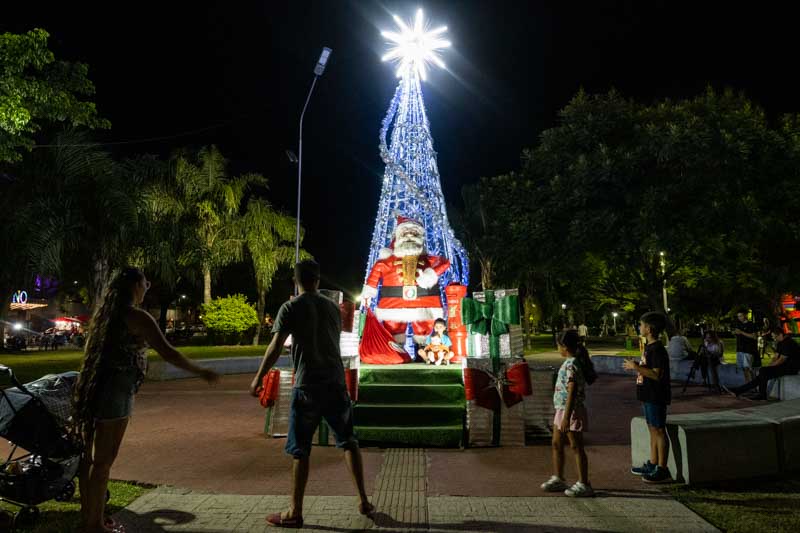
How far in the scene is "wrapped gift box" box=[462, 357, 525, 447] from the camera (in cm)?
→ 677

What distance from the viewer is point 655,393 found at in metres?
5.12

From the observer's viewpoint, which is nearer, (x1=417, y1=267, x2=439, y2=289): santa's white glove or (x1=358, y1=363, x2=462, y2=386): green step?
(x1=358, y1=363, x2=462, y2=386): green step

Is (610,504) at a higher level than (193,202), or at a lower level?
lower

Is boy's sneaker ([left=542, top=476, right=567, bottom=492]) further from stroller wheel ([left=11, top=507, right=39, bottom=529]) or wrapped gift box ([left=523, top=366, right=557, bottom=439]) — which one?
stroller wheel ([left=11, top=507, right=39, bottom=529])

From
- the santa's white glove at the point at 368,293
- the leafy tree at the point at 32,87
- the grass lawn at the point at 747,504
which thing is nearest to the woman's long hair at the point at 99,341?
the grass lawn at the point at 747,504

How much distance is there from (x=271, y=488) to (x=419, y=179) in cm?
842

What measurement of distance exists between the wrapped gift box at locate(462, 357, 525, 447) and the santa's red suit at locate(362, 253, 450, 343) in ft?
11.0

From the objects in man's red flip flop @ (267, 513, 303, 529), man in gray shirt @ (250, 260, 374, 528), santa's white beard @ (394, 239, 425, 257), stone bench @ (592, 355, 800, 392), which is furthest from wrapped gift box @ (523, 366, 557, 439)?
santa's white beard @ (394, 239, 425, 257)

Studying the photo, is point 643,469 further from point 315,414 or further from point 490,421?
point 315,414

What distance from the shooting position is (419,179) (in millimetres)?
12258

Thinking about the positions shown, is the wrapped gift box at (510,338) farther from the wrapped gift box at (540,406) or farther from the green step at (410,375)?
the green step at (410,375)

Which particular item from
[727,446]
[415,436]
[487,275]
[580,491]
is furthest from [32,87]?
[487,275]

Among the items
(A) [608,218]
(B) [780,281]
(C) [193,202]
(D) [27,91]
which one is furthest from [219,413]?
(B) [780,281]

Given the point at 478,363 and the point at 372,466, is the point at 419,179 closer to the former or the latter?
the point at 478,363
